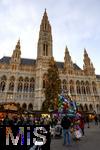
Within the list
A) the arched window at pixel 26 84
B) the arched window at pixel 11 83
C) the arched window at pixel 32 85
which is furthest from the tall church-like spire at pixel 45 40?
the arched window at pixel 11 83

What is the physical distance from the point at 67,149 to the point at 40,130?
2.79 m

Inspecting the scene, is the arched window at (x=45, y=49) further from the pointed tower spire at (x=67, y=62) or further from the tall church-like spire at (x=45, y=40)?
the pointed tower spire at (x=67, y=62)

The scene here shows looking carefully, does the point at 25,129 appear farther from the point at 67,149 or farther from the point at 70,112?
the point at 70,112

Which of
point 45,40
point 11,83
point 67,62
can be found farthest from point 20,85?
point 45,40

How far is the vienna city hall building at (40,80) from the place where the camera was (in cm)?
4875

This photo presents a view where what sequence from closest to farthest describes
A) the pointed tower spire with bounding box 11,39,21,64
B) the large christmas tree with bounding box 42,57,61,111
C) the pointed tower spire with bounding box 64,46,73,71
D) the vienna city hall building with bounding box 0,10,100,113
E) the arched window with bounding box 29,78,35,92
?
the large christmas tree with bounding box 42,57,61,111, the vienna city hall building with bounding box 0,10,100,113, the arched window with bounding box 29,78,35,92, the pointed tower spire with bounding box 11,39,21,64, the pointed tower spire with bounding box 64,46,73,71

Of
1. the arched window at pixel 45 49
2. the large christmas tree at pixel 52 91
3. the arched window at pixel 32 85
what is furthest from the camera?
the arched window at pixel 45 49

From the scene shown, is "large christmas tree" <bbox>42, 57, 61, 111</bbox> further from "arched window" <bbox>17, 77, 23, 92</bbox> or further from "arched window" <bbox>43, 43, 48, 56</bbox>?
"arched window" <bbox>43, 43, 48, 56</bbox>

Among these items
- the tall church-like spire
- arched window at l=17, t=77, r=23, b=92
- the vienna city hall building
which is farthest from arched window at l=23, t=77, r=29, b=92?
the tall church-like spire

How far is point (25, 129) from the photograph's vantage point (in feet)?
18.5

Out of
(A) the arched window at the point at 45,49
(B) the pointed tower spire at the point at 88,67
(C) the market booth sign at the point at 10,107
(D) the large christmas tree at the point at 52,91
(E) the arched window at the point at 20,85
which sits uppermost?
(A) the arched window at the point at 45,49

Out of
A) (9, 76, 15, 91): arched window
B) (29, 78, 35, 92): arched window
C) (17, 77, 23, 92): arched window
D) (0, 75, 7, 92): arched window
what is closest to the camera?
(0, 75, 7, 92): arched window

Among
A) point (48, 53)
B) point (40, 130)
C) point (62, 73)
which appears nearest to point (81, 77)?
point (62, 73)

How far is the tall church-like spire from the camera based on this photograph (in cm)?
5816
